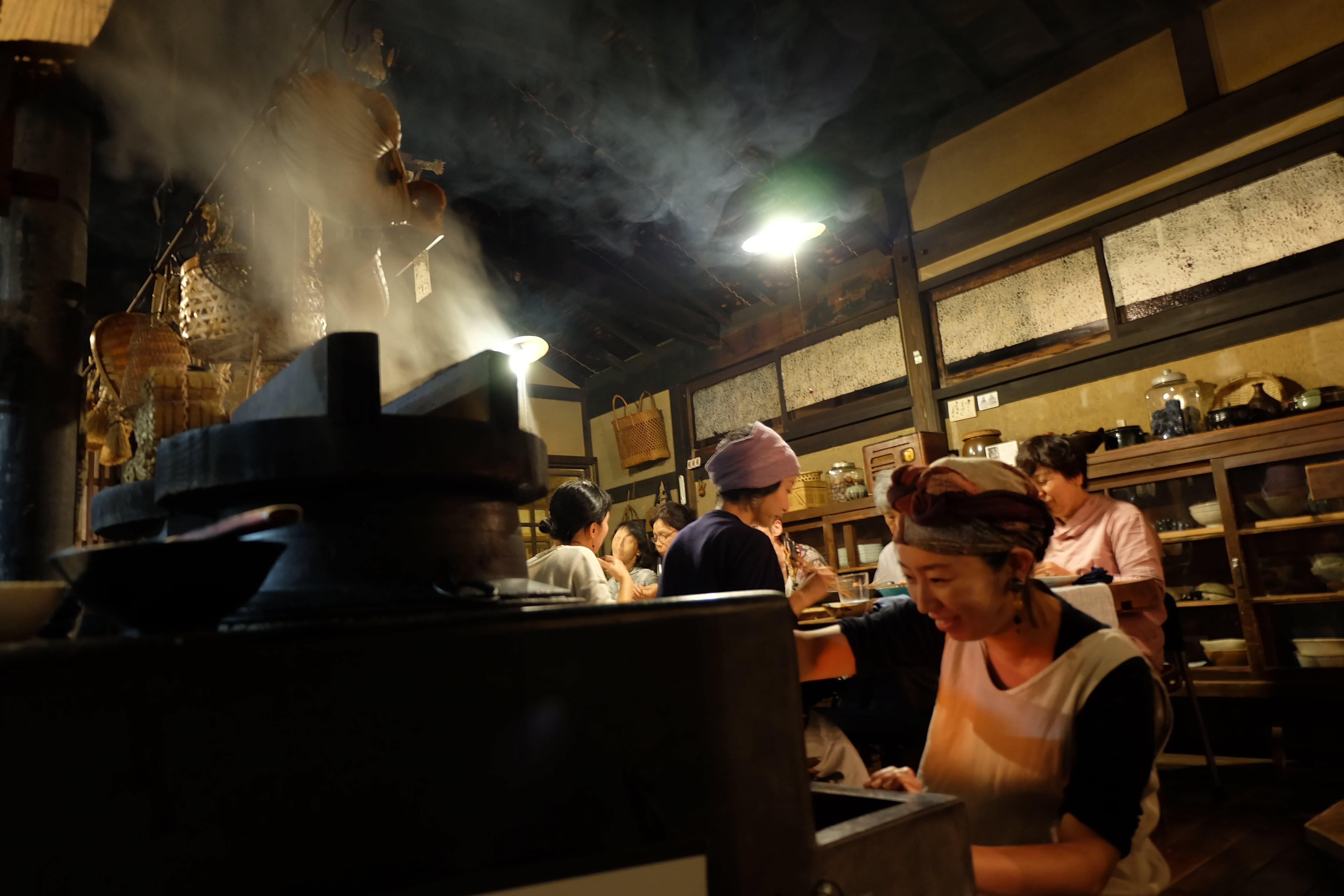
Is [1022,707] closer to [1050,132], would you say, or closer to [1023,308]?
[1023,308]

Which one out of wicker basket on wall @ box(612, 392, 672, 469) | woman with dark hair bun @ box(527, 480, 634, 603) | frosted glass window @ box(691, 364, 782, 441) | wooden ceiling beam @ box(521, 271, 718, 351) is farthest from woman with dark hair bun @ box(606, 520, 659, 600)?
wooden ceiling beam @ box(521, 271, 718, 351)

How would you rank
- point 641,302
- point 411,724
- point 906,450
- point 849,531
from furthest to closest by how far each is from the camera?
point 641,302 → point 849,531 → point 906,450 → point 411,724

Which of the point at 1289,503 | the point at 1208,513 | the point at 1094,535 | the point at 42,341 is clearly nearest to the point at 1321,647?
the point at 1289,503

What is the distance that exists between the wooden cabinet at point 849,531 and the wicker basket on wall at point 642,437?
2627 mm

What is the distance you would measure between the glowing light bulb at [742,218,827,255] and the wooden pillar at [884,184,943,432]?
1.41 meters

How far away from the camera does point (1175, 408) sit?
5.37 metres

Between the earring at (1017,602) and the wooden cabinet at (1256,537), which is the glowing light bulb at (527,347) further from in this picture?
the wooden cabinet at (1256,537)

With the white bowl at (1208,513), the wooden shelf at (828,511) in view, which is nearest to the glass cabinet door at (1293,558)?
the white bowl at (1208,513)

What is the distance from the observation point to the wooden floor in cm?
317

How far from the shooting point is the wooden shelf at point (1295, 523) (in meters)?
4.71

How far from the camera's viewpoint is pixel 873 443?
24.8ft

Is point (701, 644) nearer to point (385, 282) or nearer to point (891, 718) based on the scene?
point (385, 282)

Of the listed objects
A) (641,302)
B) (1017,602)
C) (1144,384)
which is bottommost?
(1017,602)

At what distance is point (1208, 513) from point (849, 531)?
117 inches
